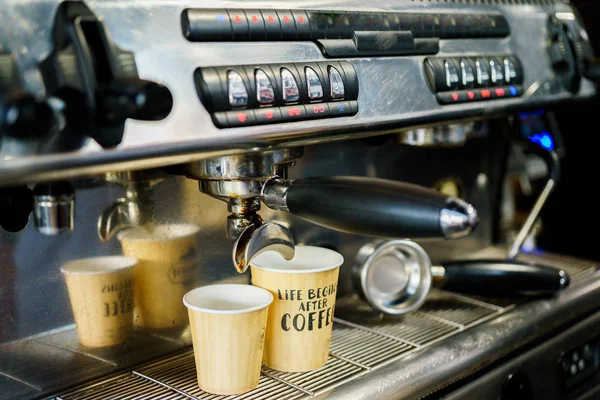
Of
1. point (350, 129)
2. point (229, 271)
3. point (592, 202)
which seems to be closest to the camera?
point (350, 129)

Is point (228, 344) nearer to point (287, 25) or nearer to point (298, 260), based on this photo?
point (298, 260)

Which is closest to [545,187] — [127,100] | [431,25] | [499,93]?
[499,93]

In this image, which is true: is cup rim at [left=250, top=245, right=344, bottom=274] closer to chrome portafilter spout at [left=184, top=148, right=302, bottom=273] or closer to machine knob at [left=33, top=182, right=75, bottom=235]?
chrome portafilter spout at [left=184, top=148, right=302, bottom=273]

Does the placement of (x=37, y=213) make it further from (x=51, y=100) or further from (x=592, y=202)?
(x=592, y=202)

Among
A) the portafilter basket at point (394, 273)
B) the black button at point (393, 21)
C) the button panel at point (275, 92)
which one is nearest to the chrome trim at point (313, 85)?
the button panel at point (275, 92)

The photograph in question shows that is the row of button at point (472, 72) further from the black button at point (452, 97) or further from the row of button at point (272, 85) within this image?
the row of button at point (272, 85)

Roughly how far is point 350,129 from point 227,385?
282 mm

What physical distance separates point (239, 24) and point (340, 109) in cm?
13

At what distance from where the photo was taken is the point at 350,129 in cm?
66

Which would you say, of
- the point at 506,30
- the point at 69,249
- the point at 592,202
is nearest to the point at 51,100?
the point at 69,249

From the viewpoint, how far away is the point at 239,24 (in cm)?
58

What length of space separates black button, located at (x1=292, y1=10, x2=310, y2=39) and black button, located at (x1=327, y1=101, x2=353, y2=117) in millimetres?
68

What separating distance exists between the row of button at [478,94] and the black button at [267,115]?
0.25 meters

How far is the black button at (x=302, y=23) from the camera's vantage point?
24.6 inches
